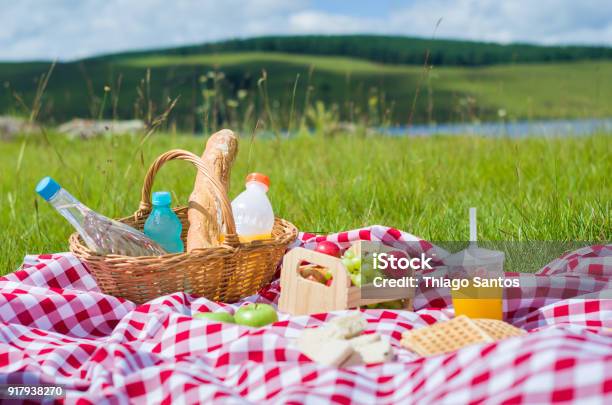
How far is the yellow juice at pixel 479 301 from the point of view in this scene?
7.32 ft

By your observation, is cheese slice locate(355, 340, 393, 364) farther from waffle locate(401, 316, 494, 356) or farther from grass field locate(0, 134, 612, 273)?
grass field locate(0, 134, 612, 273)

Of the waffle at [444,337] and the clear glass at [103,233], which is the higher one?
the clear glass at [103,233]

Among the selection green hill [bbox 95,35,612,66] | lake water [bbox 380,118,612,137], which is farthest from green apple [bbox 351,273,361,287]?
green hill [bbox 95,35,612,66]

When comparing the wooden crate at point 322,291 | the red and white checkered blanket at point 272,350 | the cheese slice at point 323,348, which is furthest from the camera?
the wooden crate at point 322,291

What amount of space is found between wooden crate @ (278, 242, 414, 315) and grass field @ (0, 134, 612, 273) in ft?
3.14

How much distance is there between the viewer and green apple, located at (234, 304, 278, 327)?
2.18 metres

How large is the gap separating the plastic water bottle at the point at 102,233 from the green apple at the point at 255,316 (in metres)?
0.51

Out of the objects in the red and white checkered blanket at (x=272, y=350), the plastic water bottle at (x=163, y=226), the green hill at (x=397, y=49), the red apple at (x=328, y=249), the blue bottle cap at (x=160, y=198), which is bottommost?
the red and white checkered blanket at (x=272, y=350)

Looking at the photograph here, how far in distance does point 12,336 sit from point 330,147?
145 inches

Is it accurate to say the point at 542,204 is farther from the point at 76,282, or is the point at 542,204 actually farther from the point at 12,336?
the point at 12,336

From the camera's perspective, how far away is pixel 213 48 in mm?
4973

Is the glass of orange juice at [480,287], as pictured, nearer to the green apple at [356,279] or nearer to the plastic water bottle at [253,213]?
the green apple at [356,279]

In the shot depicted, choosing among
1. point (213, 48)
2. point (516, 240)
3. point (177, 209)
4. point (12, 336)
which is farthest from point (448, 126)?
point (12, 336)

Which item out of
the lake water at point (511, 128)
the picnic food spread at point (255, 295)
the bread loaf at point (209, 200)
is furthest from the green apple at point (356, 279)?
the lake water at point (511, 128)
